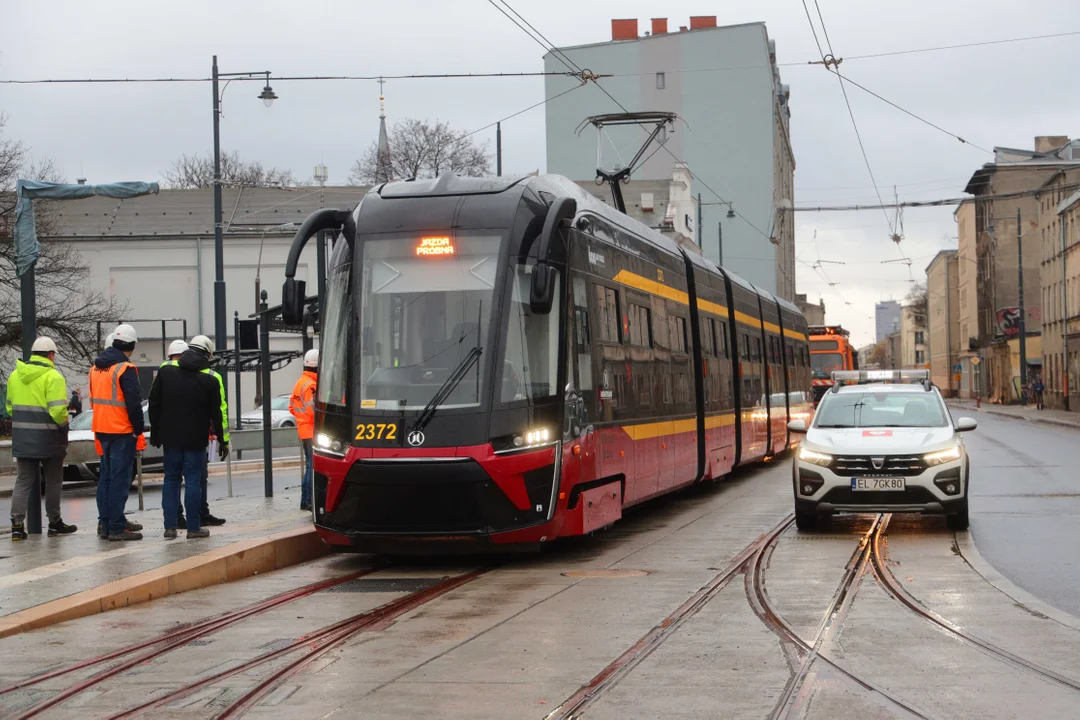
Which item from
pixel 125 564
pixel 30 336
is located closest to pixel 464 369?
pixel 125 564

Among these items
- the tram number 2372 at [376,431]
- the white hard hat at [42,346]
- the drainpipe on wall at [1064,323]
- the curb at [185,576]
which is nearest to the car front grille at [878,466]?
the tram number 2372 at [376,431]

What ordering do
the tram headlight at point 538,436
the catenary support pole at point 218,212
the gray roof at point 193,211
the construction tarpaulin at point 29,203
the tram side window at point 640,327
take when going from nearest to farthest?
the tram headlight at point 538,436 < the construction tarpaulin at point 29,203 < the tram side window at point 640,327 < the catenary support pole at point 218,212 < the gray roof at point 193,211

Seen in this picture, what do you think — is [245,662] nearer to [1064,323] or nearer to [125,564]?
[125,564]

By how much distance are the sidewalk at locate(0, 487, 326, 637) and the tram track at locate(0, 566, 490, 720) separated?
856mm

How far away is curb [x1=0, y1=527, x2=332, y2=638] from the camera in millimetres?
9031

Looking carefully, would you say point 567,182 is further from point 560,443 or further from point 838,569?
point 838,569

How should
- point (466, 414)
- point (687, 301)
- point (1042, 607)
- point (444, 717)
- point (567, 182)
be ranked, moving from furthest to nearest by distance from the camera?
point (687, 301)
point (567, 182)
point (466, 414)
point (1042, 607)
point (444, 717)

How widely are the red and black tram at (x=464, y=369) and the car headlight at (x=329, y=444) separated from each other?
0.05 feet

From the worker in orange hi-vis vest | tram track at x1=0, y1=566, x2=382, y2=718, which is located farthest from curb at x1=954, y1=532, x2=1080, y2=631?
the worker in orange hi-vis vest

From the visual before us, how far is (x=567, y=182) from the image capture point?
45.2 ft

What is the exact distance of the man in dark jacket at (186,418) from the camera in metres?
12.7

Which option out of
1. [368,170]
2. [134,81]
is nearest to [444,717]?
[134,81]

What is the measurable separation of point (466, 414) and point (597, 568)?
1.77 meters

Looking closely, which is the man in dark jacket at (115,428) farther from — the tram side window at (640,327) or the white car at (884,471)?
the white car at (884,471)
